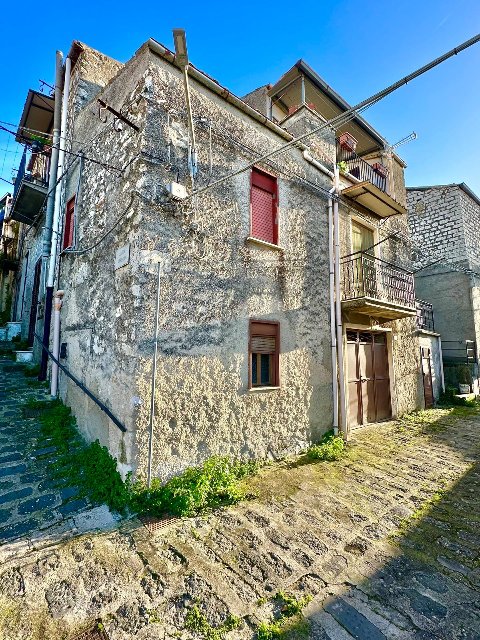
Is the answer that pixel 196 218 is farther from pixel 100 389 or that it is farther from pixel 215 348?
pixel 100 389

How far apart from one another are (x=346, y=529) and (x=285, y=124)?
32.1 ft

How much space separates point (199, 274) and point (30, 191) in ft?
24.6

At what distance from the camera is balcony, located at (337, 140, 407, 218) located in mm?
8549

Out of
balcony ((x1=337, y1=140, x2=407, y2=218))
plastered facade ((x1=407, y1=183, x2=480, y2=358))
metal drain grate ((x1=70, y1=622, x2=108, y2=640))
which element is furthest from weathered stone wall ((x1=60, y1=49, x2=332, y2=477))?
plastered facade ((x1=407, y1=183, x2=480, y2=358))

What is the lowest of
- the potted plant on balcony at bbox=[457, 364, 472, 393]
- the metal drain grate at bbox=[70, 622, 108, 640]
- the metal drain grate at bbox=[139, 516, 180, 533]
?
the metal drain grate at bbox=[70, 622, 108, 640]

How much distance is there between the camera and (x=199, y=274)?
529 cm

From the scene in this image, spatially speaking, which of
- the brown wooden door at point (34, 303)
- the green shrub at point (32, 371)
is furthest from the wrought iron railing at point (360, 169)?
the green shrub at point (32, 371)

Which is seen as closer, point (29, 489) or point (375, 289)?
point (29, 489)

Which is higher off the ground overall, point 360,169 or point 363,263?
point 360,169

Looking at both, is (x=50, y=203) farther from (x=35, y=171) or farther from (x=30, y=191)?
(x=35, y=171)

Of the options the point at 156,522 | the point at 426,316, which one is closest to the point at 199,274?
the point at 156,522

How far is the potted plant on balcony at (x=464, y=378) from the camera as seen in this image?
42.9 ft

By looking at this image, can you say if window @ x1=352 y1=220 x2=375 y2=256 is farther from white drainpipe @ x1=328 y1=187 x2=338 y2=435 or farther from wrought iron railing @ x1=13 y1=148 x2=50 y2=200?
wrought iron railing @ x1=13 y1=148 x2=50 y2=200

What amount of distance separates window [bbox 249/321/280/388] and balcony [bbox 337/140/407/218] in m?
4.98
